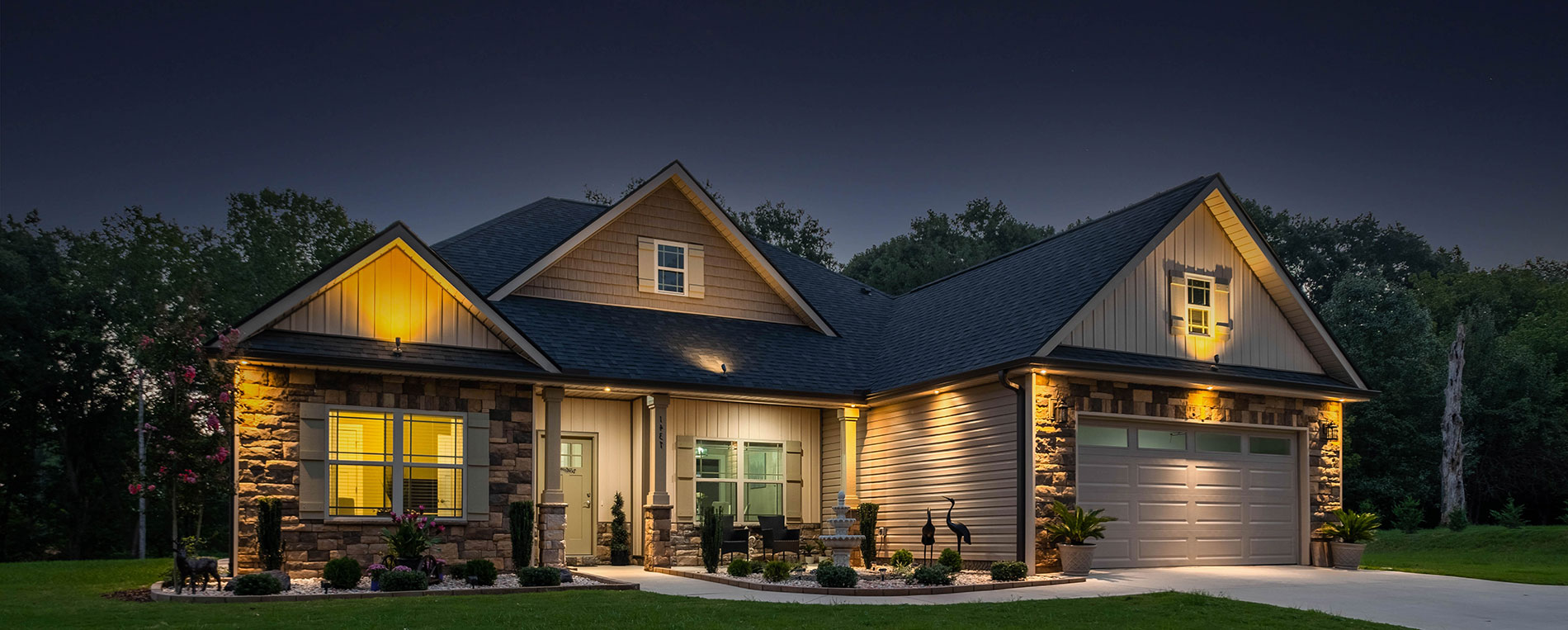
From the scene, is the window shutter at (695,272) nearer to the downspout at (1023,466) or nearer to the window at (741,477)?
the window at (741,477)

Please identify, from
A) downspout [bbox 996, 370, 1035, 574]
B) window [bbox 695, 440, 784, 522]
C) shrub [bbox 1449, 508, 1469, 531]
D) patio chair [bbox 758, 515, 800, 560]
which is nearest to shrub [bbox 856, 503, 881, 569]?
patio chair [bbox 758, 515, 800, 560]

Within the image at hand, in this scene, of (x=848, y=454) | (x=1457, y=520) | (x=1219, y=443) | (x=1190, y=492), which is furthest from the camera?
(x=1457, y=520)

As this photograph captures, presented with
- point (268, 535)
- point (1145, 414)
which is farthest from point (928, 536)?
point (268, 535)

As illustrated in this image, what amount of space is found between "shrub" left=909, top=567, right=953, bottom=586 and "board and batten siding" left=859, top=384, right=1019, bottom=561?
2.11 meters

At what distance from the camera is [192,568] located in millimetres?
11320

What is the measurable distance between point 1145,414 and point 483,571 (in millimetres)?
8971

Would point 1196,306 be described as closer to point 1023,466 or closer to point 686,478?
point 1023,466

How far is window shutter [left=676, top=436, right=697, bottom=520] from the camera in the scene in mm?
16641

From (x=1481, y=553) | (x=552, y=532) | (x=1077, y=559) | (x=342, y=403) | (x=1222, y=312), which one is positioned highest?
(x=1222, y=312)

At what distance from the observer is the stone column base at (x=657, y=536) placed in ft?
51.8

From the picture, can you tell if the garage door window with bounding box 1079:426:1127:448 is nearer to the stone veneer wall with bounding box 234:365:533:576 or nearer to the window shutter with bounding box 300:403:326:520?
the stone veneer wall with bounding box 234:365:533:576

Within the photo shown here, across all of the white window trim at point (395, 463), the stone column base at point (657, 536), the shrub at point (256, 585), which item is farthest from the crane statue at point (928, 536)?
the shrub at point (256, 585)

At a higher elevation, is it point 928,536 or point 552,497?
point 552,497

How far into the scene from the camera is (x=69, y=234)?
29203 millimetres
